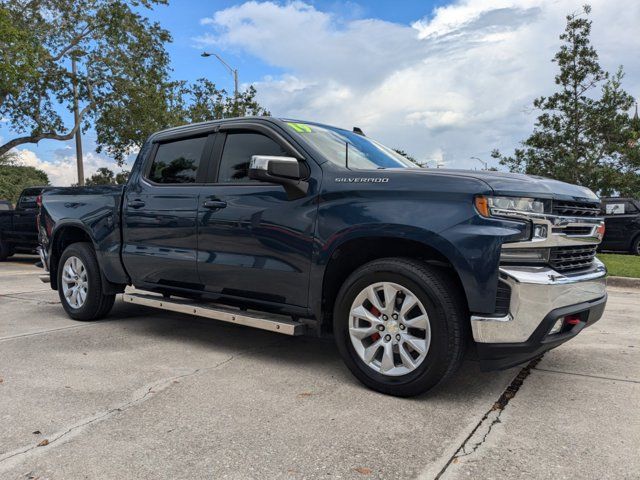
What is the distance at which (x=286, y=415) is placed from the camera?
10.5ft

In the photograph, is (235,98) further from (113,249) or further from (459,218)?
(459,218)

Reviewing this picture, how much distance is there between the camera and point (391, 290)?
3514 millimetres

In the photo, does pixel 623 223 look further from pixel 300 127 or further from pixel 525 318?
pixel 525 318

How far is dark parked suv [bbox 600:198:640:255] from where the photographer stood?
15.3m

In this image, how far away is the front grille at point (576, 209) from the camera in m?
3.38

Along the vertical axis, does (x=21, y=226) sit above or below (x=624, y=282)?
above

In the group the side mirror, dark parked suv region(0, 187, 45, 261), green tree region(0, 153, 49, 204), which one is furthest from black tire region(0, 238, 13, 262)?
green tree region(0, 153, 49, 204)

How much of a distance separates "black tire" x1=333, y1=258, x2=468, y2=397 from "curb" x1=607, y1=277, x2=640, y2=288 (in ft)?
25.2

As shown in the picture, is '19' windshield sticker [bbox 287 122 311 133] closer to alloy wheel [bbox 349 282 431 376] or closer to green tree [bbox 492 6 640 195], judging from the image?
alloy wheel [bbox 349 282 431 376]

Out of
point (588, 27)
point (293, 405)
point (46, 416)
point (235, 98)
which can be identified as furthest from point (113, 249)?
point (235, 98)

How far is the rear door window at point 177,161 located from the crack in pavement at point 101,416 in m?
1.71

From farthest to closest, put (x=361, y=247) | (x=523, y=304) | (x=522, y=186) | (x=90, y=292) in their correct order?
(x=90, y=292) < (x=361, y=247) < (x=522, y=186) < (x=523, y=304)

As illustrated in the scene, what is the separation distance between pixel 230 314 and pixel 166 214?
3.93 feet

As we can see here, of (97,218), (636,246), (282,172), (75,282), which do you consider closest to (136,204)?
(97,218)
